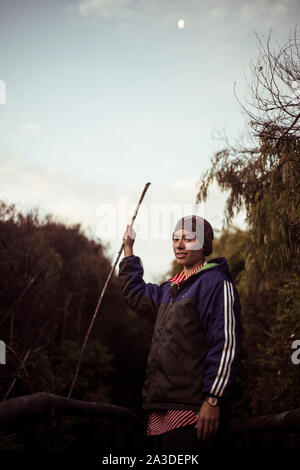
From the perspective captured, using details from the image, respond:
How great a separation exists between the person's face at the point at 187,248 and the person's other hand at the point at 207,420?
0.91m

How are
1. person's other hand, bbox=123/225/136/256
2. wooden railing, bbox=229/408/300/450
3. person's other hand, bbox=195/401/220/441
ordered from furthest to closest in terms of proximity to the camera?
person's other hand, bbox=123/225/136/256 < wooden railing, bbox=229/408/300/450 < person's other hand, bbox=195/401/220/441

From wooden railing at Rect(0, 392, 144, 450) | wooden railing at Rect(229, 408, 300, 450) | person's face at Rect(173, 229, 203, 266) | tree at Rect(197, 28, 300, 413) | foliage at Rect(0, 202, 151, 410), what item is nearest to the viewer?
wooden railing at Rect(0, 392, 144, 450)

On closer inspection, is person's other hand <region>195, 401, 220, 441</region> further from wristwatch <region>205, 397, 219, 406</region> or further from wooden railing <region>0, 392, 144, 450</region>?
wooden railing <region>0, 392, 144, 450</region>

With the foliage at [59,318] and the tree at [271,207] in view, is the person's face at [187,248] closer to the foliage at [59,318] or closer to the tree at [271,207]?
the tree at [271,207]

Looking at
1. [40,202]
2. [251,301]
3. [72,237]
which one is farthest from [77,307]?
[251,301]

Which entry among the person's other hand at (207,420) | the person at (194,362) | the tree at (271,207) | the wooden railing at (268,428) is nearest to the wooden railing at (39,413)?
the person at (194,362)

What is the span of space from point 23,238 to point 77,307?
328 cm

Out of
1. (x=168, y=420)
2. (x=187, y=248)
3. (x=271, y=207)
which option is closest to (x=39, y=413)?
(x=168, y=420)

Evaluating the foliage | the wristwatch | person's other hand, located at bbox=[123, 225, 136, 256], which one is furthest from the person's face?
the foliage

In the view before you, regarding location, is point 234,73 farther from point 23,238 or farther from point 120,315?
point 120,315

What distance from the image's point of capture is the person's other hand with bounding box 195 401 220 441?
1900mm

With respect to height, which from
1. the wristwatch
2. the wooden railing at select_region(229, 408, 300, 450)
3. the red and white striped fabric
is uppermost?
the wristwatch

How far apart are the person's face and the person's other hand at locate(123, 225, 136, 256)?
41cm

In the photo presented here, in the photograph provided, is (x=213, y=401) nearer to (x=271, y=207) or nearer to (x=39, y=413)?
(x=39, y=413)
